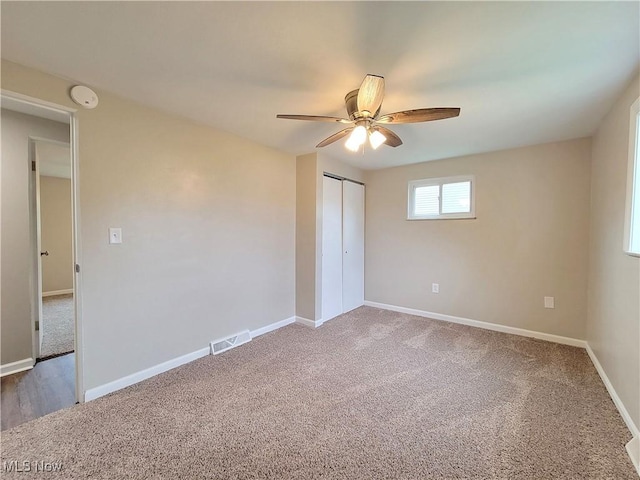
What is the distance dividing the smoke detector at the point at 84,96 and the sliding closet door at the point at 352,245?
2.78 m

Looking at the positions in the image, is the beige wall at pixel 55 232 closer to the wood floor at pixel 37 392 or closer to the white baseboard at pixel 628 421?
the wood floor at pixel 37 392

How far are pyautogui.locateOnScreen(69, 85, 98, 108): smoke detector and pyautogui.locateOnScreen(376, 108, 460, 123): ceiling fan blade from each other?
2.00 metres

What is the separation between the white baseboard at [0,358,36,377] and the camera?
224 centimetres

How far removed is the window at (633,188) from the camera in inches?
66.7

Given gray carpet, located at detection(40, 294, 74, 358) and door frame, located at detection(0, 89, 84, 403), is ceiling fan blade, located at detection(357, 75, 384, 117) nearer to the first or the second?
door frame, located at detection(0, 89, 84, 403)

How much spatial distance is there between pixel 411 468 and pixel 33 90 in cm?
313

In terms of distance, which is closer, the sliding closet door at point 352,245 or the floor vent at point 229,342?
the floor vent at point 229,342

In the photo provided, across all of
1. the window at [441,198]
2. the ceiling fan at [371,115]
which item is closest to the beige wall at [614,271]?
the window at [441,198]

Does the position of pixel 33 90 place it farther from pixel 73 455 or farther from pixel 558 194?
pixel 558 194

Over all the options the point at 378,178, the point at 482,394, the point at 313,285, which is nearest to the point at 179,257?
the point at 313,285

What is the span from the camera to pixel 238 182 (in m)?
2.87

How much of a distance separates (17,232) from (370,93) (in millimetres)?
3080

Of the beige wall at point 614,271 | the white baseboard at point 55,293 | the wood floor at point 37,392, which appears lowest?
the wood floor at point 37,392

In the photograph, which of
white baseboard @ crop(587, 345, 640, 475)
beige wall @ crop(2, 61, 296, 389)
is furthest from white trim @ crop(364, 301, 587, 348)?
beige wall @ crop(2, 61, 296, 389)
